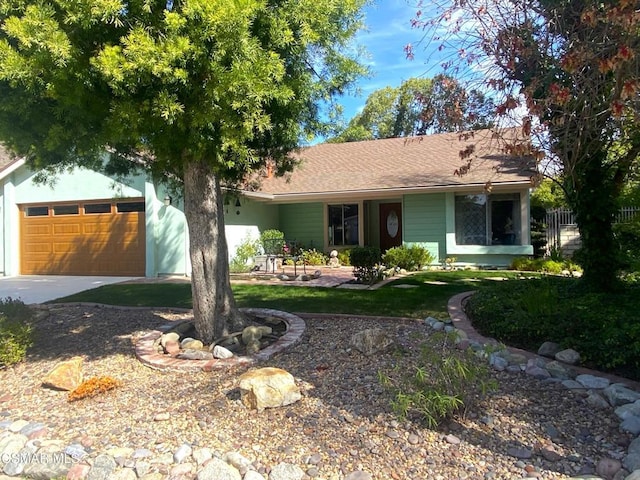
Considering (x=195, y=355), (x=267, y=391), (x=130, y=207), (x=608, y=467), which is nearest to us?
(x=608, y=467)

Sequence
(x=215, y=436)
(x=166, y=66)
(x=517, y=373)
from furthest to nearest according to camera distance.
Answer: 1. (x=517, y=373)
2. (x=166, y=66)
3. (x=215, y=436)

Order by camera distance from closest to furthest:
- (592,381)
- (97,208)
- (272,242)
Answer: (592,381) → (97,208) → (272,242)

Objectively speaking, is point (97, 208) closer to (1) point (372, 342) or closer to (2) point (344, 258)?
(2) point (344, 258)

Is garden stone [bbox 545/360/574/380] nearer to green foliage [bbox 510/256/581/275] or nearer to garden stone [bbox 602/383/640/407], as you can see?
garden stone [bbox 602/383/640/407]

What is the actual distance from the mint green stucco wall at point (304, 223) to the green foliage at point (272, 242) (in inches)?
59.5

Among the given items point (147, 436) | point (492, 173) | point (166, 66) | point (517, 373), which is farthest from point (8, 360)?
point (492, 173)

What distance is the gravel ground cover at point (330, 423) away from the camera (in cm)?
324

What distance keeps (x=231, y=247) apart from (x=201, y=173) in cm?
985

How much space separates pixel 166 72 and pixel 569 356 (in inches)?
194

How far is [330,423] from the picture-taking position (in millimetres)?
3803

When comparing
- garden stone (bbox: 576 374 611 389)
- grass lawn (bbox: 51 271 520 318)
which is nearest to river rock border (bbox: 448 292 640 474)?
garden stone (bbox: 576 374 611 389)

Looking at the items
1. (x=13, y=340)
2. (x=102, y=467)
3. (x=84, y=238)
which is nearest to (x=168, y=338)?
(x=13, y=340)

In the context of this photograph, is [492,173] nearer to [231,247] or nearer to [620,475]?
[231,247]

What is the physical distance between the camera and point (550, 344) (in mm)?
5336
